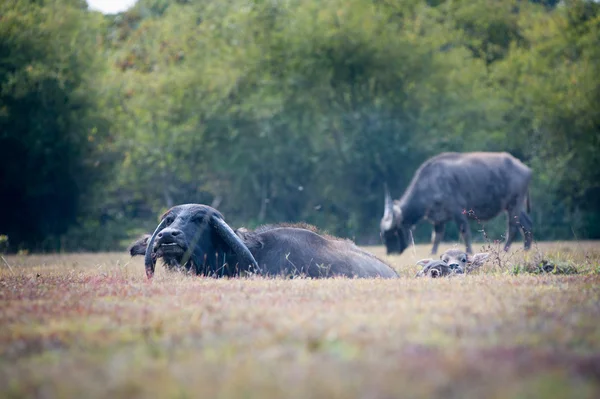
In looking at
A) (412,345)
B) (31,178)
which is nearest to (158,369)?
(412,345)

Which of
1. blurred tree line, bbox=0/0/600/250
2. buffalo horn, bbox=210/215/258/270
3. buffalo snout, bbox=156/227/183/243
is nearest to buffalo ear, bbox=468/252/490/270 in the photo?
buffalo horn, bbox=210/215/258/270

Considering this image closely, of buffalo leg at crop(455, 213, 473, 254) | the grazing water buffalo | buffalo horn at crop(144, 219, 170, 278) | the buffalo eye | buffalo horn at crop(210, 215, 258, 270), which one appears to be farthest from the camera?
the grazing water buffalo

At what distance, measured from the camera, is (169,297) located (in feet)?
22.5

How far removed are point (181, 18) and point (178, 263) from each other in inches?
1455

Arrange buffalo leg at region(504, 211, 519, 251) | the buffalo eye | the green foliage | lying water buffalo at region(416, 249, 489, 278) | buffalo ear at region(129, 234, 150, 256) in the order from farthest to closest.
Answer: the green foliage → buffalo leg at region(504, 211, 519, 251) → buffalo ear at region(129, 234, 150, 256) → lying water buffalo at region(416, 249, 489, 278) → the buffalo eye

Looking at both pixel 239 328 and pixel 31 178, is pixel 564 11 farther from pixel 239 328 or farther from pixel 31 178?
pixel 239 328

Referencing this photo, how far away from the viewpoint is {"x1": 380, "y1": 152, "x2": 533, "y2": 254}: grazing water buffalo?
2094cm

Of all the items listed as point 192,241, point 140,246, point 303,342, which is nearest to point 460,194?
point 140,246

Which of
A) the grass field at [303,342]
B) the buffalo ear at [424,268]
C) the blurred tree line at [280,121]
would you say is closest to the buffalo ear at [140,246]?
the grass field at [303,342]

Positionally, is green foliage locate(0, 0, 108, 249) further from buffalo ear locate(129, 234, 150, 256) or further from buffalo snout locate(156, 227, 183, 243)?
buffalo snout locate(156, 227, 183, 243)

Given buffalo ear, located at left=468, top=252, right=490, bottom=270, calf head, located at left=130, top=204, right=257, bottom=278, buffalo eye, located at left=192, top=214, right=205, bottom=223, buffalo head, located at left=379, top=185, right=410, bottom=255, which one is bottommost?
buffalo head, located at left=379, top=185, right=410, bottom=255

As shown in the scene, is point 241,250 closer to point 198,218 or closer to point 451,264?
point 198,218

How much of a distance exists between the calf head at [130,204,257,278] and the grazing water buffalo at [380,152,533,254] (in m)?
11.2

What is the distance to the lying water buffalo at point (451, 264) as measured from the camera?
34.0ft
